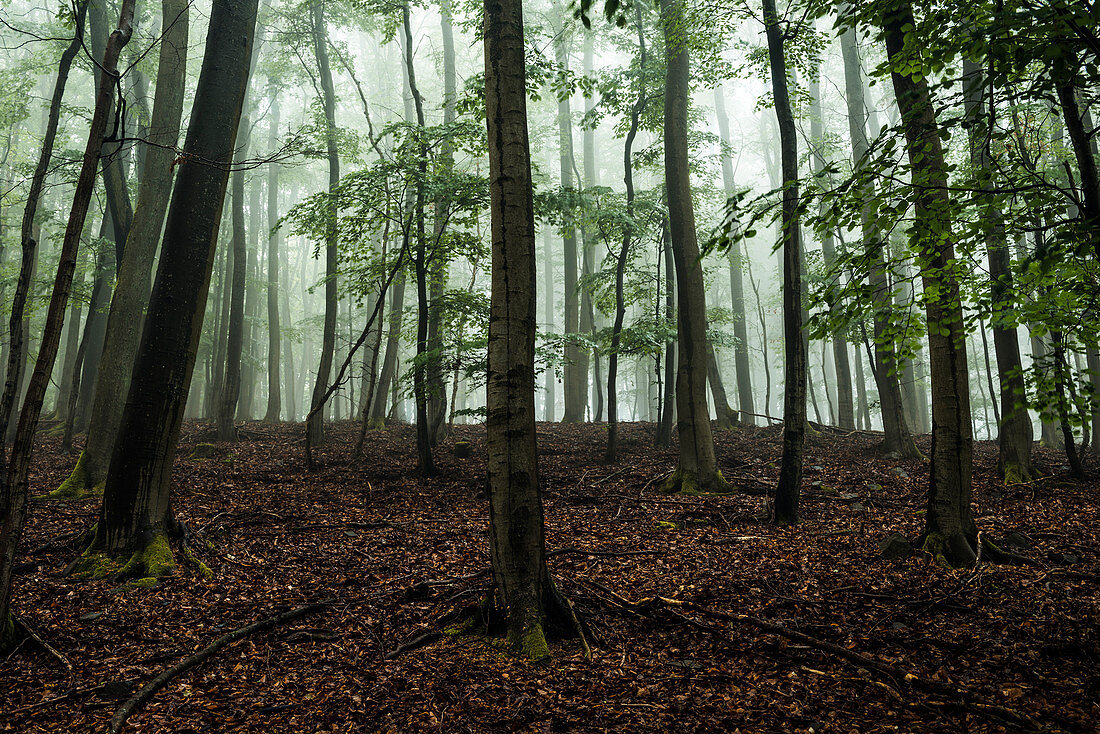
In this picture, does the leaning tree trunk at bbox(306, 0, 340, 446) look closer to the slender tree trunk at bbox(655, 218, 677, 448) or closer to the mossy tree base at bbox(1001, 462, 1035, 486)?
the slender tree trunk at bbox(655, 218, 677, 448)

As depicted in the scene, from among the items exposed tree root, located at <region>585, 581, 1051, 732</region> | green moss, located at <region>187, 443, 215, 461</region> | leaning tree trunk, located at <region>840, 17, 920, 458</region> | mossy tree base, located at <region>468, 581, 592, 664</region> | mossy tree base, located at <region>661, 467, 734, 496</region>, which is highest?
leaning tree trunk, located at <region>840, 17, 920, 458</region>

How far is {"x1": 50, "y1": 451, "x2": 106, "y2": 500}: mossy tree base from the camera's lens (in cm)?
719

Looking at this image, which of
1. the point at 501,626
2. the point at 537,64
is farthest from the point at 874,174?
the point at 537,64

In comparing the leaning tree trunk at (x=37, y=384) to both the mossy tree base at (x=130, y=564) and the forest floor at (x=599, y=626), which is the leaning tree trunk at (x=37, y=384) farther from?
the mossy tree base at (x=130, y=564)

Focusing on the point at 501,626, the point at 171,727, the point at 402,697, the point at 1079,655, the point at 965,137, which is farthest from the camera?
the point at 965,137

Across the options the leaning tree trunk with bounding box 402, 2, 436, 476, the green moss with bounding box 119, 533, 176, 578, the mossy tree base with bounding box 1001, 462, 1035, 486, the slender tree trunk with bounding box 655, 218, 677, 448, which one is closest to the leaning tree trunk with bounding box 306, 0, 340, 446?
the leaning tree trunk with bounding box 402, 2, 436, 476

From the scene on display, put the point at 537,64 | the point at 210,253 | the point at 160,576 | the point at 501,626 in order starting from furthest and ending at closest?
the point at 537,64 → the point at 210,253 → the point at 160,576 → the point at 501,626

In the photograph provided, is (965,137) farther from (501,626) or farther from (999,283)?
(501,626)

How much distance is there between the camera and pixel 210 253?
539 centimetres

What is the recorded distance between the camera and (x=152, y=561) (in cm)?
491

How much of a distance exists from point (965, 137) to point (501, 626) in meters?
17.0

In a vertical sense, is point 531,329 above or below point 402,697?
above

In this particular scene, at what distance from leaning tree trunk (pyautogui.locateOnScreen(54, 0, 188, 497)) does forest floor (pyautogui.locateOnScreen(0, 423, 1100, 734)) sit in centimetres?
78

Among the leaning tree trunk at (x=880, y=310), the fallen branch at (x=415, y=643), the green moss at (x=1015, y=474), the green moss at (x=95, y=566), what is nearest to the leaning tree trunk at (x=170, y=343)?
the green moss at (x=95, y=566)
